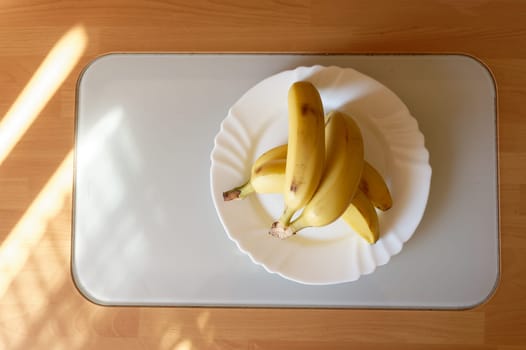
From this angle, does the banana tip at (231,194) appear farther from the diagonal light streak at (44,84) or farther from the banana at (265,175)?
the diagonal light streak at (44,84)

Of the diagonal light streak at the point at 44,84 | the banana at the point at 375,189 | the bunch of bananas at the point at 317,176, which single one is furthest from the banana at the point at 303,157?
Result: the diagonal light streak at the point at 44,84

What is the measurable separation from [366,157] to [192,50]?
0.32 m

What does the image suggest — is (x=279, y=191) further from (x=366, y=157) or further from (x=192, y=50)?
(x=192, y=50)

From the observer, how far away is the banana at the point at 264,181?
67cm

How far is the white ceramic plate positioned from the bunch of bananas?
1.4 inches

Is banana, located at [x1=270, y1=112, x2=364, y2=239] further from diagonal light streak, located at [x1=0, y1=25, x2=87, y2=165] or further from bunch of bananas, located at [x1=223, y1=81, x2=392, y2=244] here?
diagonal light streak, located at [x1=0, y1=25, x2=87, y2=165]

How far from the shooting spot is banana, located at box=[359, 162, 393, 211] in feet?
2.25

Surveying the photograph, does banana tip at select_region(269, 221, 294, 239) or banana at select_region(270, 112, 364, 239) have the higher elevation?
banana at select_region(270, 112, 364, 239)

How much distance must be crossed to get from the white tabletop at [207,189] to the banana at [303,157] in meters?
0.18

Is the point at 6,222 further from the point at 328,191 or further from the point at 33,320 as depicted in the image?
the point at 328,191

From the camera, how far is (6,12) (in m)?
0.81

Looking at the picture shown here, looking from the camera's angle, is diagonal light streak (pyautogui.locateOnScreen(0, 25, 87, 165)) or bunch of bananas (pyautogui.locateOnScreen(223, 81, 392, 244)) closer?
bunch of bananas (pyautogui.locateOnScreen(223, 81, 392, 244))

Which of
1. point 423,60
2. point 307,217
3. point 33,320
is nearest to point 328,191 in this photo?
point 307,217

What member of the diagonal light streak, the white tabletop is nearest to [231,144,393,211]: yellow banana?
the white tabletop
